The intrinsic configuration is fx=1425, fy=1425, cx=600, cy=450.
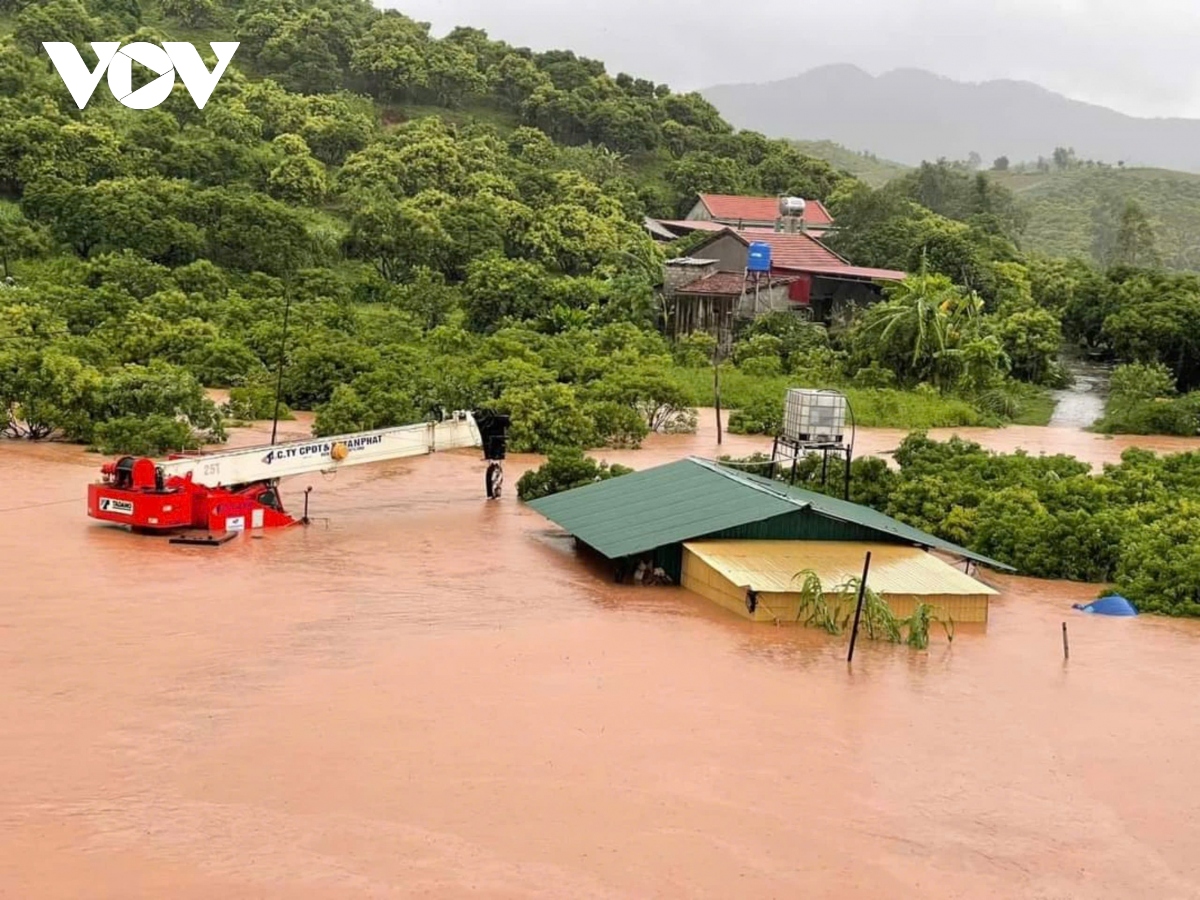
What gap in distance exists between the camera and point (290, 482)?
96.5ft

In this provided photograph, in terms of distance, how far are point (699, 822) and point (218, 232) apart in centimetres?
4286

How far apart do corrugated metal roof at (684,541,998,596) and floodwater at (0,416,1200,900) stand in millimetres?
672

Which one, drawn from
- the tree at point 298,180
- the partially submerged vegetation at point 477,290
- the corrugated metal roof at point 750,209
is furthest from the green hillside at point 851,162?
the tree at point 298,180

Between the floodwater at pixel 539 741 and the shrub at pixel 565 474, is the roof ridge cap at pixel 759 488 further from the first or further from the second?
the shrub at pixel 565 474

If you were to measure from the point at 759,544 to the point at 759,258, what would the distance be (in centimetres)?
3087

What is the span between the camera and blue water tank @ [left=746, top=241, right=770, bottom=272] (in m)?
51.0

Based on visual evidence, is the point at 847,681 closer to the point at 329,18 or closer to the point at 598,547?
the point at 598,547

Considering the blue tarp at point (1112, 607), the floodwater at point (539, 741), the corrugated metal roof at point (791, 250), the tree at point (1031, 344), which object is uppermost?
the corrugated metal roof at point (791, 250)

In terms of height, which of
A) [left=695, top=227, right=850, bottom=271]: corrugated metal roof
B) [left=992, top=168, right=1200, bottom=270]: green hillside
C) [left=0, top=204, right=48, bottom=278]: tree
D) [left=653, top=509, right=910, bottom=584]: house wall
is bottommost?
[left=653, top=509, right=910, bottom=584]: house wall

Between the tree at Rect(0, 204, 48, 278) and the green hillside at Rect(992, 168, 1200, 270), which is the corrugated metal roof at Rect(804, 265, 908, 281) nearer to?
the tree at Rect(0, 204, 48, 278)

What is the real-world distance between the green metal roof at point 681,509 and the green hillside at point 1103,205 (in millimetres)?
78997

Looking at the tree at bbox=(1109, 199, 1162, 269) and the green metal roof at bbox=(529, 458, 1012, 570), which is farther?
the tree at bbox=(1109, 199, 1162, 269)

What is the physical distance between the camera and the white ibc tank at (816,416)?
26438mm

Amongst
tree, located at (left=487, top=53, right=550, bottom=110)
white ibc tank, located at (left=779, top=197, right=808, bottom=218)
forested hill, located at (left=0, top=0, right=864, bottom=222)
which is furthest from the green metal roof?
tree, located at (left=487, top=53, right=550, bottom=110)
